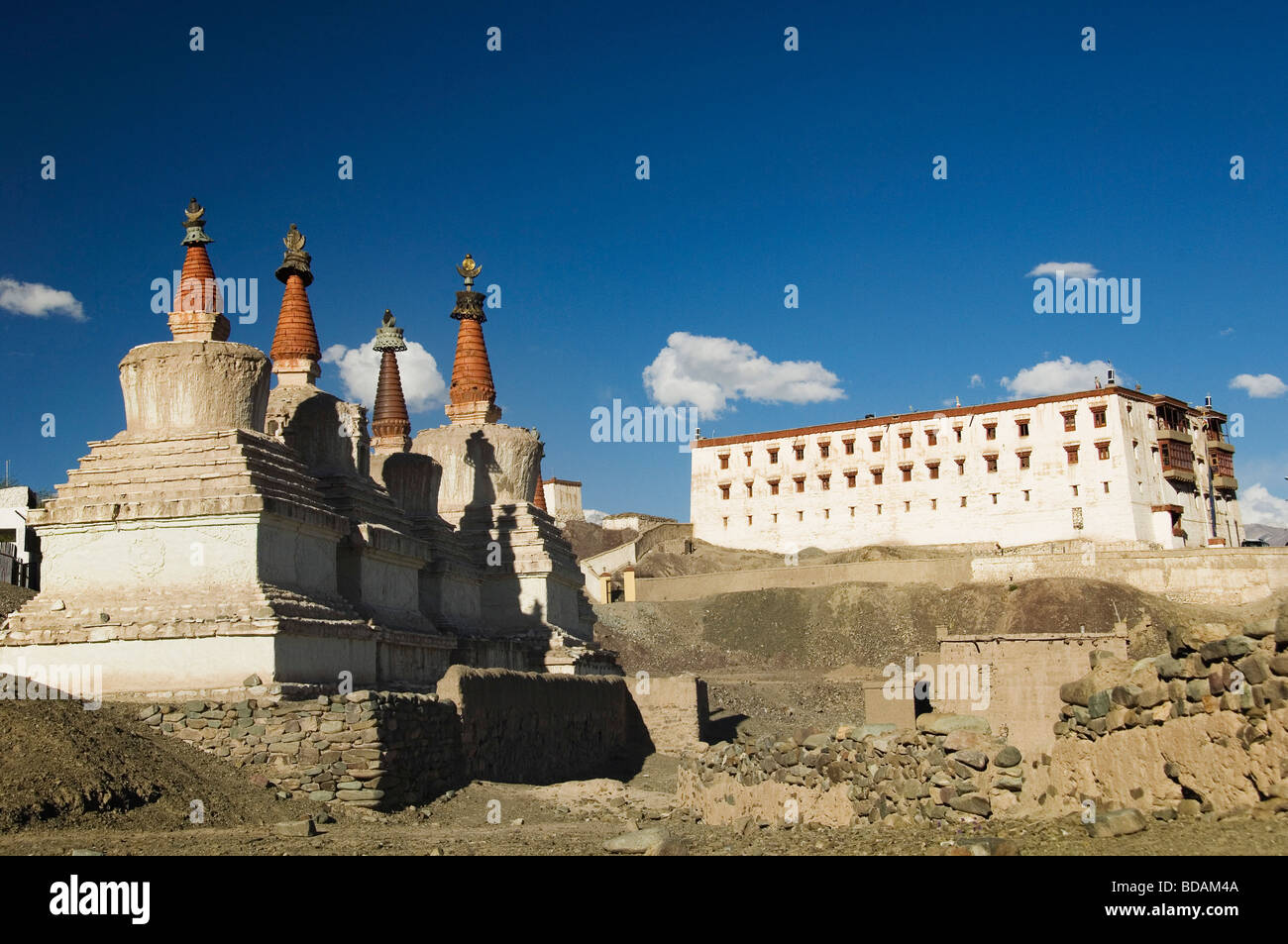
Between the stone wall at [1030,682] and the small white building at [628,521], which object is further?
the small white building at [628,521]

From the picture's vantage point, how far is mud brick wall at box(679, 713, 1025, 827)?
512 inches

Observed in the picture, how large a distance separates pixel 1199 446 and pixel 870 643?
2534 cm

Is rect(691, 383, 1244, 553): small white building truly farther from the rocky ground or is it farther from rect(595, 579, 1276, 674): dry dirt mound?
the rocky ground

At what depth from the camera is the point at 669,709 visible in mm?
29297

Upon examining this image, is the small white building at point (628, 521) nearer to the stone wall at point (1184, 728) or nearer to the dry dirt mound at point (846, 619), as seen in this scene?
the dry dirt mound at point (846, 619)

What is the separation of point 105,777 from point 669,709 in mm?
16256

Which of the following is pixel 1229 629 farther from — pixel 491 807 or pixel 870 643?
pixel 870 643

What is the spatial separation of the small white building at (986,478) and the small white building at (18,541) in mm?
40554

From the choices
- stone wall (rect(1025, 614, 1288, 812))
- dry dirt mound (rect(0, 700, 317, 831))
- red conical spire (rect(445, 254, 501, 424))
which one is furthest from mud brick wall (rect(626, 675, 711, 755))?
stone wall (rect(1025, 614, 1288, 812))

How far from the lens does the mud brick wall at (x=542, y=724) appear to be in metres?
21.3

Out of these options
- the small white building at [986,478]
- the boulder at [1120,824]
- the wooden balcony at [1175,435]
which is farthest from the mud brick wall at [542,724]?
the wooden balcony at [1175,435]

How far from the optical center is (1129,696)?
1065 cm

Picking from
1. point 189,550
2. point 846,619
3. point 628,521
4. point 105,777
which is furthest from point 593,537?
point 105,777
